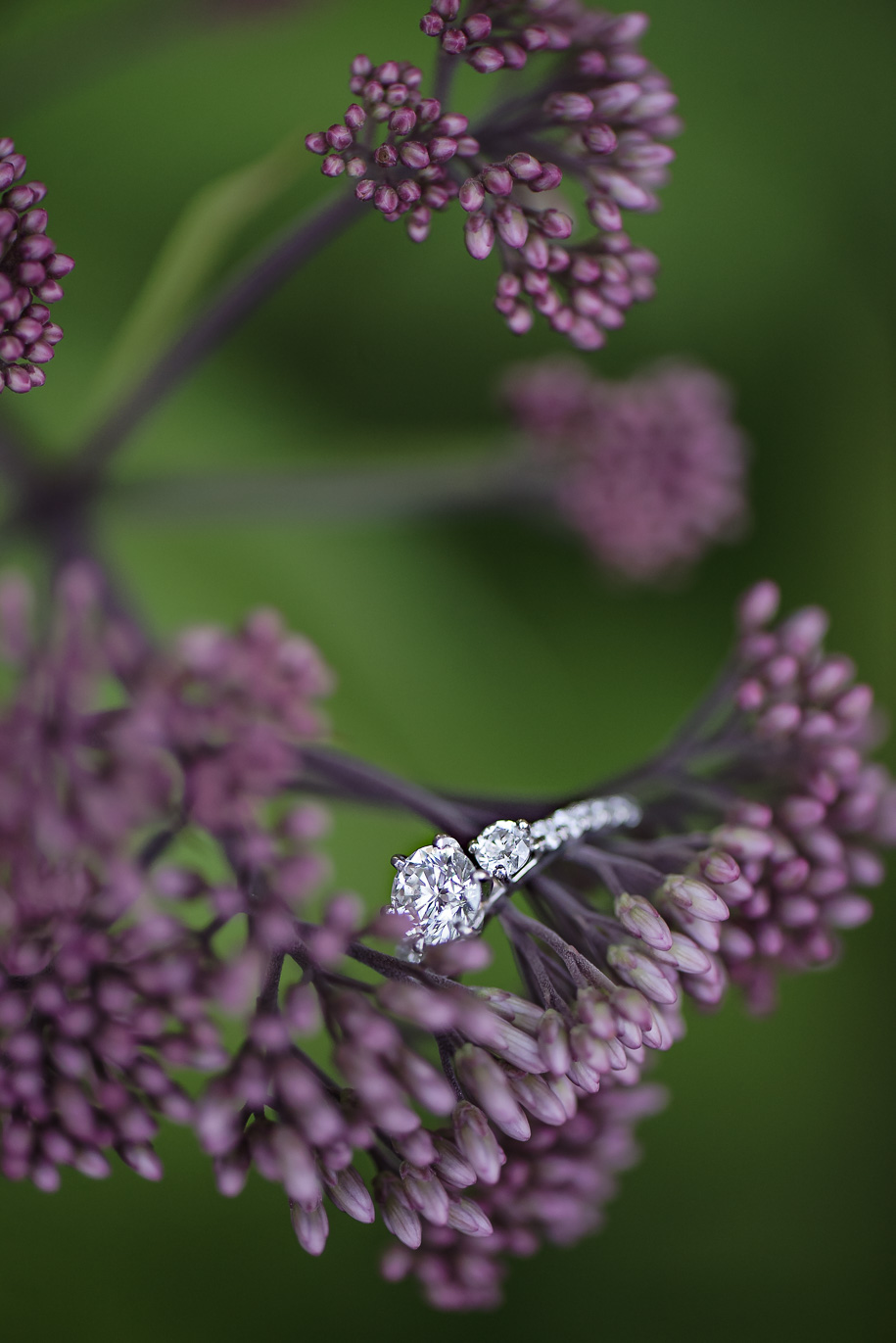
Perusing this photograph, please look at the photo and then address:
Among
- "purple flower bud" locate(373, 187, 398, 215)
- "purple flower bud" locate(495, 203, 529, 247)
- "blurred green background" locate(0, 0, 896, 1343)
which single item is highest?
"purple flower bud" locate(495, 203, 529, 247)

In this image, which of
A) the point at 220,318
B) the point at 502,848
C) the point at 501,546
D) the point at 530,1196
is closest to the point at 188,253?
the point at 220,318

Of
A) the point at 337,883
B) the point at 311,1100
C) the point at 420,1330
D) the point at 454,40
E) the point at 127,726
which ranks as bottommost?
the point at 420,1330

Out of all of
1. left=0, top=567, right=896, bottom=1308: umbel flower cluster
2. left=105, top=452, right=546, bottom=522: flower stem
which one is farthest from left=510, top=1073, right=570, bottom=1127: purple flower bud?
left=105, top=452, right=546, bottom=522: flower stem

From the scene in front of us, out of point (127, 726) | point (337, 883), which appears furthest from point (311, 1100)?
point (337, 883)

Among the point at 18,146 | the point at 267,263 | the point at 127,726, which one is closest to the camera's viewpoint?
the point at 127,726

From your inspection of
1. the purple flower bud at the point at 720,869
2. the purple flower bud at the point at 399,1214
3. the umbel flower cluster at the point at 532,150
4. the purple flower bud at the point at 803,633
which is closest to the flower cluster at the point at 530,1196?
the purple flower bud at the point at 399,1214

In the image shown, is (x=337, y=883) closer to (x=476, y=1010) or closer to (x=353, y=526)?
(x=353, y=526)

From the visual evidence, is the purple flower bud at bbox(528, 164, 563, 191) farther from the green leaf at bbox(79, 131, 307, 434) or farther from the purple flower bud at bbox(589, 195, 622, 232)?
the green leaf at bbox(79, 131, 307, 434)
